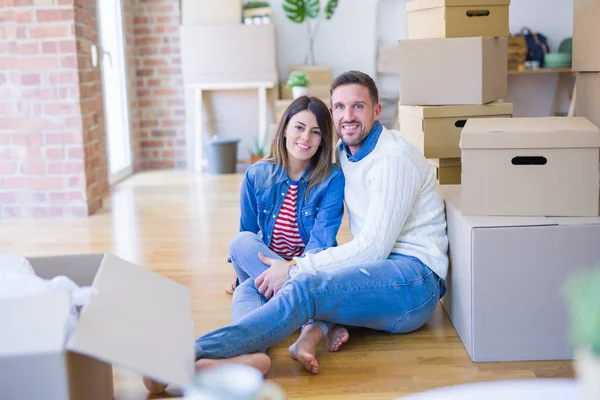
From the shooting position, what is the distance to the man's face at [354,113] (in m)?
2.45

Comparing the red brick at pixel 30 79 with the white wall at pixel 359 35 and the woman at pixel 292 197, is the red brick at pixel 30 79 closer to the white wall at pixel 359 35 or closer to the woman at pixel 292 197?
the white wall at pixel 359 35

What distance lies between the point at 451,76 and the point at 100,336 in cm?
210

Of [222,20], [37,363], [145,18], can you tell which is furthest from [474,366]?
[145,18]

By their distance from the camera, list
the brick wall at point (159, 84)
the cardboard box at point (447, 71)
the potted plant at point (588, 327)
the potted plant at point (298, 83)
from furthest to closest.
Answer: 1. the brick wall at point (159, 84)
2. the potted plant at point (298, 83)
3. the cardboard box at point (447, 71)
4. the potted plant at point (588, 327)

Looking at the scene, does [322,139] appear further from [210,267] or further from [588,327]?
[588,327]

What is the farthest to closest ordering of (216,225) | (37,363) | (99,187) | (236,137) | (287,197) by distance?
1. (236,137)
2. (99,187)
3. (216,225)
4. (287,197)
5. (37,363)

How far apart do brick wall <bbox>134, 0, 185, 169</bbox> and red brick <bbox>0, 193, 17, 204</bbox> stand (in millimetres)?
2031

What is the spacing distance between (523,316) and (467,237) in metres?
0.27

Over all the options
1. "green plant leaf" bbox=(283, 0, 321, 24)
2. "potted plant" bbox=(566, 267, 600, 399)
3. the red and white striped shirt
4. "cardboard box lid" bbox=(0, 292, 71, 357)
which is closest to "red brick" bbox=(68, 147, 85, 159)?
the red and white striped shirt

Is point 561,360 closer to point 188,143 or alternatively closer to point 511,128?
point 511,128

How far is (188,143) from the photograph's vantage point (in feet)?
21.3

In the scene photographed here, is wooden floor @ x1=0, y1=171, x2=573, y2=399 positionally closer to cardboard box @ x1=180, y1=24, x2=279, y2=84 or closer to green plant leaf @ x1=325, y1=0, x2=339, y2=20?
cardboard box @ x1=180, y1=24, x2=279, y2=84

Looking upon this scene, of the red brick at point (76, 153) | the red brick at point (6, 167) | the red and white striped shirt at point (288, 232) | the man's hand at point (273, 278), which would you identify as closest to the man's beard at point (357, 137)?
the red and white striped shirt at point (288, 232)

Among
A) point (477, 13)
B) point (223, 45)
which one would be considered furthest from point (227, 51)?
point (477, 13)
